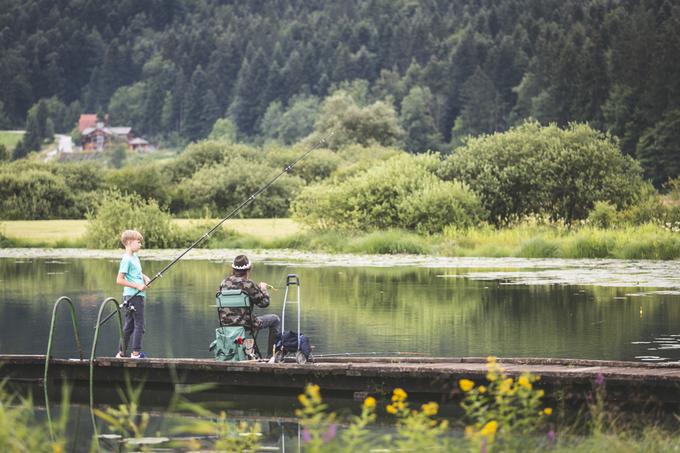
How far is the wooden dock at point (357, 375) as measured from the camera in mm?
12914

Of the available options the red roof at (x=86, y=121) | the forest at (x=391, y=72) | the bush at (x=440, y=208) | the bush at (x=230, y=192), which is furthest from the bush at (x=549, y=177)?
the red roof at (x=86, y=121)

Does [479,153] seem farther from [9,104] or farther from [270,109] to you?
[9,104]

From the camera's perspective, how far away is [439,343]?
1850cm

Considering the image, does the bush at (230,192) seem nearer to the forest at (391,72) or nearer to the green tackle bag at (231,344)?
the forest at (391,72)

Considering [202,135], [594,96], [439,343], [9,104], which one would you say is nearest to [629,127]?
[594,96]

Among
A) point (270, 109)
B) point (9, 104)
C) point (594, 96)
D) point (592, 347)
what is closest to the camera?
point (592, 347)

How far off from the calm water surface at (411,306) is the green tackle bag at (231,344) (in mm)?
553

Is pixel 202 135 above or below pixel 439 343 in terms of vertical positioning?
above

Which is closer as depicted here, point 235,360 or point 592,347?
point 235,360

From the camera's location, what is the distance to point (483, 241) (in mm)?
36156

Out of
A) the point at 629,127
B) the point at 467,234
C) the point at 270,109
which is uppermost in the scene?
the point at 270,109

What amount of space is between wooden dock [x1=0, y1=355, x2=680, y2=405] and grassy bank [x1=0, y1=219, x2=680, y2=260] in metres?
19.3

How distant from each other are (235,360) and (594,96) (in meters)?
79.6

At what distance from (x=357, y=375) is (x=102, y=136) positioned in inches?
6286
